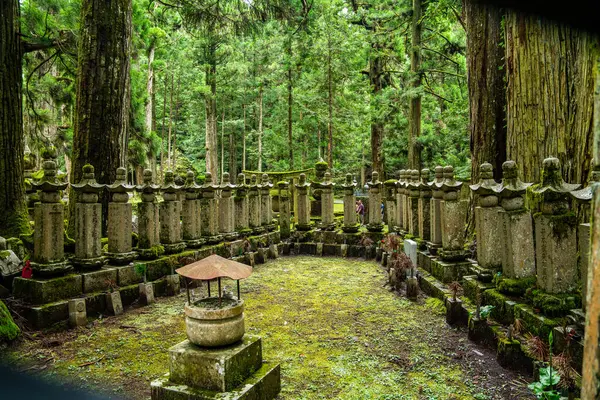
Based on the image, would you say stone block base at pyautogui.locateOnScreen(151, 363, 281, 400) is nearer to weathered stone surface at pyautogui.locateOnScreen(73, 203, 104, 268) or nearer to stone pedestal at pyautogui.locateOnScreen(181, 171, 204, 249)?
weathered stone surface at pyautogui.locateOnScreen(73, 203, 104, 268)

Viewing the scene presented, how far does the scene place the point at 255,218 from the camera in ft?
31.1

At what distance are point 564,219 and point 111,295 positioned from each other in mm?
4888

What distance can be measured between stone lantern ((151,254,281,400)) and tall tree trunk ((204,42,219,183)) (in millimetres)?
18725

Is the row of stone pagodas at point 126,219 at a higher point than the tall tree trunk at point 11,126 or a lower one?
lower

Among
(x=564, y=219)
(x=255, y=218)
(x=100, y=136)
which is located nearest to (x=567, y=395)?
(x=564, y=219)

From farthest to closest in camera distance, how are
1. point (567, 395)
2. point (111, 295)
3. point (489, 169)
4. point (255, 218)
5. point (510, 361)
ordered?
point (255, 218), point (111, 295), point (489, 169), point (510, 361), point (567, 395)

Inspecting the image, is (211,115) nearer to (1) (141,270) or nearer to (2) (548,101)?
(1) (141,270)

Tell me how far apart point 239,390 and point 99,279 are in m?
3.15

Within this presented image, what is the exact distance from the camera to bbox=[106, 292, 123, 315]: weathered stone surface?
16.3 ft

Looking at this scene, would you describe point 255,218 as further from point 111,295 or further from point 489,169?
point 489,169

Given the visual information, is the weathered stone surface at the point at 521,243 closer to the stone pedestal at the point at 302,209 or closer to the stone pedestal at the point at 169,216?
the stone pedestal at the point at 169,216

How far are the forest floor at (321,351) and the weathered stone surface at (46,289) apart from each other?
0.46 m

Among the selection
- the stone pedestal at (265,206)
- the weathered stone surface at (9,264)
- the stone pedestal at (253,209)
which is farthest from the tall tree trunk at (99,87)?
the stone pedestal at (265,206)

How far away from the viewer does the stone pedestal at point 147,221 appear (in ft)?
19.6
